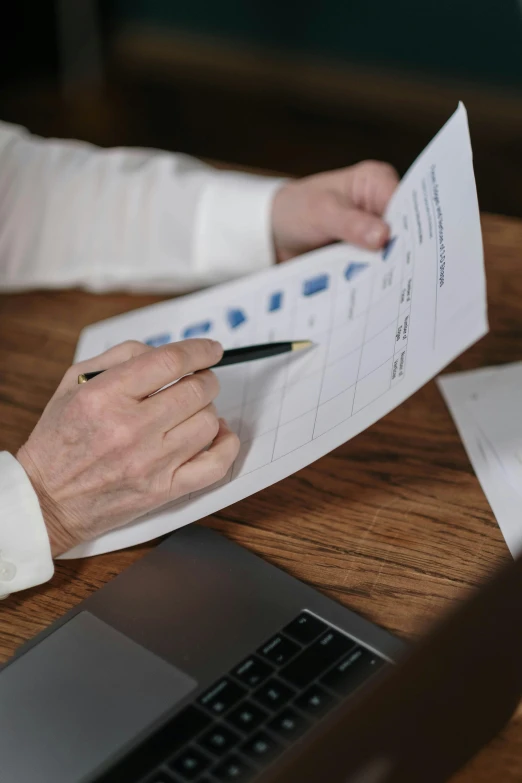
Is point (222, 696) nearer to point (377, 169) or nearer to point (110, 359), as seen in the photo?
point (110, 359)

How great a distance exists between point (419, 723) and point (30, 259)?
812 millimetres

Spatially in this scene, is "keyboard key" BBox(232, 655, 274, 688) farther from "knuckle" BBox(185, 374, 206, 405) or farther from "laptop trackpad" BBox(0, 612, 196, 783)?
"knuckle" BBox(185, 374, 206, 405)

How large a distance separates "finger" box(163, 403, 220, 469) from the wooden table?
0.20ft

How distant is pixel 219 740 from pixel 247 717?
22mm

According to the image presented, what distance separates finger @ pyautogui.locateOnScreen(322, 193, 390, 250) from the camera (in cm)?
91

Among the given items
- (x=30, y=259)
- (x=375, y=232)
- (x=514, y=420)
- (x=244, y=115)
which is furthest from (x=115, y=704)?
(x=244, y=115)

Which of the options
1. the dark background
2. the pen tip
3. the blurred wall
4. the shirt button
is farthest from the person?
the blurred wall

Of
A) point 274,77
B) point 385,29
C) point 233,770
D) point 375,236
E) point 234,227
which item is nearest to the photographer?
point 233,770

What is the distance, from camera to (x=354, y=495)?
0.76m

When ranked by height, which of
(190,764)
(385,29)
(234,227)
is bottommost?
(190,764)

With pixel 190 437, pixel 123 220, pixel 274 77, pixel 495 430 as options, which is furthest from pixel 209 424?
pixel 274 77

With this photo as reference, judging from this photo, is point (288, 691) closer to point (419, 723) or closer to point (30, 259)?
point (419, 723)

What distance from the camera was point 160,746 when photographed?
0.55 m

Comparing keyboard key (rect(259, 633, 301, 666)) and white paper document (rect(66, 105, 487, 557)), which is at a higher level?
white paper document (rect(66, 105, 487, 557))
